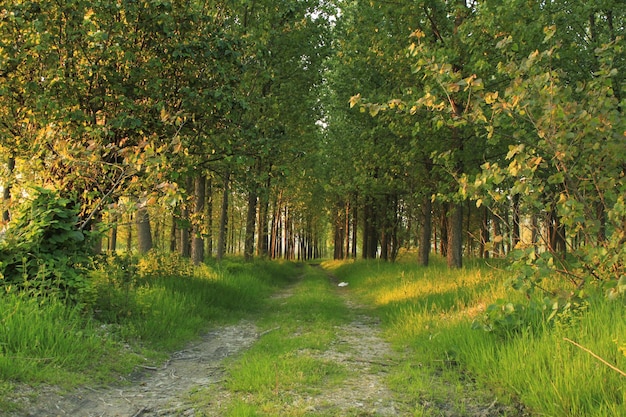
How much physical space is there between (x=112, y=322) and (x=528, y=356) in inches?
247

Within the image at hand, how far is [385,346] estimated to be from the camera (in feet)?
23.9

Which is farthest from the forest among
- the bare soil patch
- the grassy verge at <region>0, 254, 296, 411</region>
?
the bare soil patch

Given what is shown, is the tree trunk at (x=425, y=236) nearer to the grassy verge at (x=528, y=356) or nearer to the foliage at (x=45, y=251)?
the grassy verge at (x=528, y=356)

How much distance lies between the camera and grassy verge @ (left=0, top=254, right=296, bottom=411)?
4891 mm

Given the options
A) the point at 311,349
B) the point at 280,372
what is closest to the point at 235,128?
the point at 311,349

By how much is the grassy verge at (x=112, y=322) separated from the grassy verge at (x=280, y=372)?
145 centimetres

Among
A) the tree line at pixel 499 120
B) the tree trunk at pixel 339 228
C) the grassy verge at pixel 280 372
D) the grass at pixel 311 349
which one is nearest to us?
the grass at pixel 311 349

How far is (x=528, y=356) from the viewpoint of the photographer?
4.71m

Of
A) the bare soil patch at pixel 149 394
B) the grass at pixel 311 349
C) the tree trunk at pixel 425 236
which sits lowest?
the bare soil patch at pixel 149 394

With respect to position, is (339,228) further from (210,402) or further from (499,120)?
(210,402)

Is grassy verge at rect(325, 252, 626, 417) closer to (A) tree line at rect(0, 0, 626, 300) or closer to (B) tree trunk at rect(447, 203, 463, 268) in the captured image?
(A) tree line at rect(0, 0, 626, 300)

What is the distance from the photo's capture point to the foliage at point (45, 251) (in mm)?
6172

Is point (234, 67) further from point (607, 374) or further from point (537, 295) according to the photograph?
point (607, 374)

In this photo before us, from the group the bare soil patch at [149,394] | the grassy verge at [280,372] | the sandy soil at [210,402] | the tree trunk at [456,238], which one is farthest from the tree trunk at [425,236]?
the bare soil patch at [149,394]
